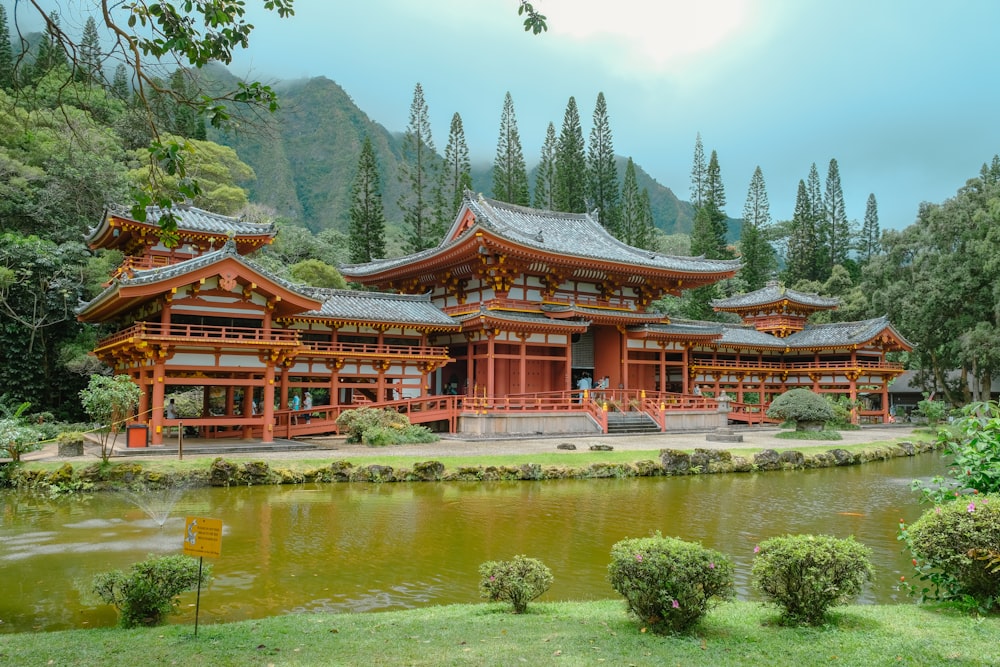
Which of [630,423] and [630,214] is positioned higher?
[630,214]

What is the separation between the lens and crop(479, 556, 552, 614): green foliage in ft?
21.8

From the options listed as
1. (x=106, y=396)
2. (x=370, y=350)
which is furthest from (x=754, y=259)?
(x=106, y=396)

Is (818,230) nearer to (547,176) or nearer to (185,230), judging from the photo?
(547,176)

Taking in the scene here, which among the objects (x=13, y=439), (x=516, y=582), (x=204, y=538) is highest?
(x=13, y=439)

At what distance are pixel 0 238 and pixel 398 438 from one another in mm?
18216

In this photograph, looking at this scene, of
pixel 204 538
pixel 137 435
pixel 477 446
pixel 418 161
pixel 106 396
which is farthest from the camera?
pixel 418 161

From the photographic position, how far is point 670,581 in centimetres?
551

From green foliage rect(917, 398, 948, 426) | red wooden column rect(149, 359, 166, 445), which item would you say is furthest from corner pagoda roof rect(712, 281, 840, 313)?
red wooden column rect(149, 359, 166, 445)

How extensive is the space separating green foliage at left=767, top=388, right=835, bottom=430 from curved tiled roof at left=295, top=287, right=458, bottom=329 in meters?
13.8

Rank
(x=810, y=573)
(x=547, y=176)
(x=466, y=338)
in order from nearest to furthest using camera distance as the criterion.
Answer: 1. (x=810, y=573)
2. (x=466, y=338)
3. (x=547, y=176)

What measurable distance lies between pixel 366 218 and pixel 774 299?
2492 centimetres

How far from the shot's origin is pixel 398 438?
21344 mm

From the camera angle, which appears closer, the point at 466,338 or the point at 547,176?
the point at 466,338

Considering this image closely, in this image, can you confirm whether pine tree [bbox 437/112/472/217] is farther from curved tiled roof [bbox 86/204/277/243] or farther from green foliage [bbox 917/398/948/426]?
green foliage [bbox 917/398/948/426]
